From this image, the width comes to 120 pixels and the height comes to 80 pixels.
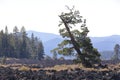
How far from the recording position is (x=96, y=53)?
151 feet

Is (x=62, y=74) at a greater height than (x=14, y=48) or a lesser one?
lesser

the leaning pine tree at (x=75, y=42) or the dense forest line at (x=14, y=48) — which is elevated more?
the dense forest line at (x=14, y=48)

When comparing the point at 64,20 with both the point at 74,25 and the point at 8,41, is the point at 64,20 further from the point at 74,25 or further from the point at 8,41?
the point at 8,41

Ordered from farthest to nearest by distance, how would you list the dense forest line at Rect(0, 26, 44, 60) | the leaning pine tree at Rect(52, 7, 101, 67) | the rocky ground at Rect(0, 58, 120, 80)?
the dense forest line at Rect(0, 26, 44, 60) < the leaning pine tree at Rect(52, 7, 101, 67) < the rocky ground at Rect(0, 58, 120, 80)

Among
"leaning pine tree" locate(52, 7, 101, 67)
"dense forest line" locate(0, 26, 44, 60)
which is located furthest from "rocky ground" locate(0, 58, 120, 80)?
"dense forest line" locate(0, 26, 44, 60)

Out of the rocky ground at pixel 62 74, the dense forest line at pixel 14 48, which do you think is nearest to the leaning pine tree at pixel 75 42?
the rocky ground at pixel 62 74

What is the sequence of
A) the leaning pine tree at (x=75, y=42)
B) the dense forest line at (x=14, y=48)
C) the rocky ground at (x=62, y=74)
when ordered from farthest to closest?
1. the dense forest line at (x=14, y=48)
2. the leaning pine tree at (x=75, y=42)
3. the rocky ground at (x=62, y=74)

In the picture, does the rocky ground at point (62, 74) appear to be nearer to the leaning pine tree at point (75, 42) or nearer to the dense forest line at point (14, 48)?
the leaning pine tree at point (75, 42)

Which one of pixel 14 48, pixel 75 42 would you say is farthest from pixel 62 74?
pixel 14 48

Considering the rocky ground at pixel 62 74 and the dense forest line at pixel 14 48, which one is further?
the dense forest line at pixel 14 48

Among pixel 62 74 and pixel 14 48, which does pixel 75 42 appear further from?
pixel 14 48

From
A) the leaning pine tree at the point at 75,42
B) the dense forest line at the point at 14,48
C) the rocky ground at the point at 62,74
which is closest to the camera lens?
the rocky ground at the point at 62,74

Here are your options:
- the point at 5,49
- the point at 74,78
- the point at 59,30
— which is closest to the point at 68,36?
the point at 59,30

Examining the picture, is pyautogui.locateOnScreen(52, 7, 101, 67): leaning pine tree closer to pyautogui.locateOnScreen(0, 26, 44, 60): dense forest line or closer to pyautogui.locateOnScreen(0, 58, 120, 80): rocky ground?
pyautogui.locateOnScreen(0, 58, 120, 80): rocky ground
